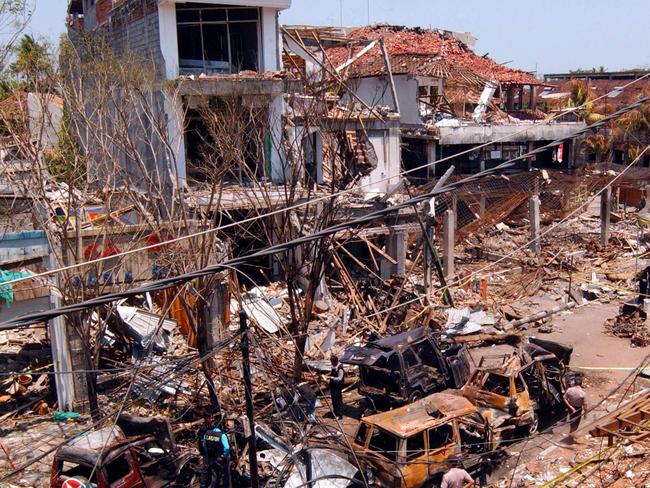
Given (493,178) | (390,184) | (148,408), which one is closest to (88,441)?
(148,408)

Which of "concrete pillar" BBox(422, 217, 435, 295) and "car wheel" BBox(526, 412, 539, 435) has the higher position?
"concrete pillar" BBox(422, 217, 435, 295)

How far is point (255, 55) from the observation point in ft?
77.8

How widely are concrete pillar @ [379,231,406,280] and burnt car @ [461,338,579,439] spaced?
7.46m

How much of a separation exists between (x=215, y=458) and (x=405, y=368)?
166 inches

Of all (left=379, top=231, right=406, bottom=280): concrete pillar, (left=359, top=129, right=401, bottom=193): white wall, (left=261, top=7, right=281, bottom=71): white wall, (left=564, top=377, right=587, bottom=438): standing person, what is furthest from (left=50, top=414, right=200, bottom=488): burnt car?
(left=261, top=7, right=281, bottom=71): white wall

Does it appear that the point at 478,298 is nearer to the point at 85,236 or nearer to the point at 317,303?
the point at 317,303

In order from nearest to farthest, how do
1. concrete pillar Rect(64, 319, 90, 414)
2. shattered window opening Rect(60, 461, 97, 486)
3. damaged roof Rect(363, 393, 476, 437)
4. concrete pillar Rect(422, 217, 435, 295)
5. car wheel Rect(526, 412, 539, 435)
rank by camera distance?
shattered window opening Rect(60, 461, 97, 486)
damaged roof Rect(363, 393, 476, 437)
car wheel Rect(526, 412, 539, 435)
concrete pillar Rect(64, 319, 90, 414)
concrete pillar Rect(422, 217, 435, 295)

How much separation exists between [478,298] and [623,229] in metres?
13.1

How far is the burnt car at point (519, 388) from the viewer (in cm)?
1182

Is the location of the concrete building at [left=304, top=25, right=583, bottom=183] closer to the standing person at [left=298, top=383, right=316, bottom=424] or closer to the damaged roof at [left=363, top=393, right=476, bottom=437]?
the standing person at [left=298, top=383, right=316, bottom=424]

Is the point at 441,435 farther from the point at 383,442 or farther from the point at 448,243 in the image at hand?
the point at 448,243

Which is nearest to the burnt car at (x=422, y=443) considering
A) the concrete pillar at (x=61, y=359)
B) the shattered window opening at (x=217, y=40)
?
the concrete pillar at (x=61, y=359)

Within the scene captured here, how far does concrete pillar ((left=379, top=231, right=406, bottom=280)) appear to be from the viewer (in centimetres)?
2097

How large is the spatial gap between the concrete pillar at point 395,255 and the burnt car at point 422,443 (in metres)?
9.93
